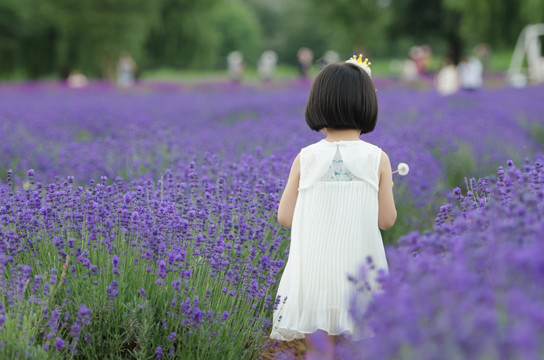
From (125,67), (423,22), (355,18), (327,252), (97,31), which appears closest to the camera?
(327,252)

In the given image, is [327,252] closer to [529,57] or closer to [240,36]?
[529,57]

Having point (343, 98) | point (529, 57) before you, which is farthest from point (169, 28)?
point (343, 98)

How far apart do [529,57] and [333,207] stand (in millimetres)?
23790

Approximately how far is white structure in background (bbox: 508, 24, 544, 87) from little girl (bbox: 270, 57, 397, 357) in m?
20.8

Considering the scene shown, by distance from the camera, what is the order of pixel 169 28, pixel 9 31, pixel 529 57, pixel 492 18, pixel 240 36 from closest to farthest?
pixel 492 18 < pixel 529 57 < pixel 9 31 < pixel 169 28 < pixel 240 36

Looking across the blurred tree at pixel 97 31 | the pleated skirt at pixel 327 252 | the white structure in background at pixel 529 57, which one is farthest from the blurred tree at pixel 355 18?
the pleated skirt at pixel 327 252

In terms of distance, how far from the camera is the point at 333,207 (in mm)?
2670

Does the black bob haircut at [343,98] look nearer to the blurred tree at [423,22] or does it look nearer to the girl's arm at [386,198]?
the girl's arm at [386,198]

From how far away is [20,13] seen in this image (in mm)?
26500

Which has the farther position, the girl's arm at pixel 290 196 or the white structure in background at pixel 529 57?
the white structure in background at pixel 529 57

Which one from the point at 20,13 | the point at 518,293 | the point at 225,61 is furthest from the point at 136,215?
the point at 225,61

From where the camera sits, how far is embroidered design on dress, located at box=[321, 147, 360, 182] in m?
2.69

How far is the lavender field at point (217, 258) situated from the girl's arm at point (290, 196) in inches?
9.7

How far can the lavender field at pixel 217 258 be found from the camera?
56.6 inches
